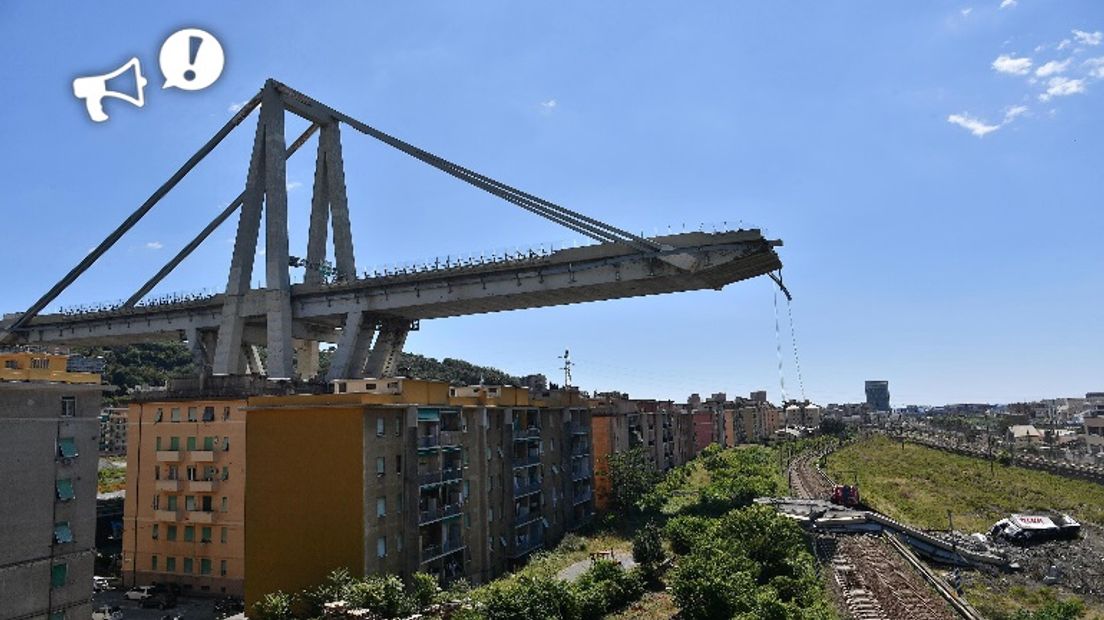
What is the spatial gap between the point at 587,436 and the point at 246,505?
27642mm

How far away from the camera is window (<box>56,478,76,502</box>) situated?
24.5 m

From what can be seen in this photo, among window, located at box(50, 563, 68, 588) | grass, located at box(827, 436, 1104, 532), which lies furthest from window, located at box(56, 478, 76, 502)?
grass, located at box(827, 436, 1104, 532)

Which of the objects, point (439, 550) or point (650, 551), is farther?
point (650, 551)

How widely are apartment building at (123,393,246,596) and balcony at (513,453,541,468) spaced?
46.6 feet

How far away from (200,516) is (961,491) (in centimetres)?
5507

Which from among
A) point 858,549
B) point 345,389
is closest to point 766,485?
point 858,549

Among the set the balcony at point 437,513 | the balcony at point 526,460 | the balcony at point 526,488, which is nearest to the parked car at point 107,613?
the balcony at point 437,513

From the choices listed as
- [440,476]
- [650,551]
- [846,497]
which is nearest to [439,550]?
[440,476]

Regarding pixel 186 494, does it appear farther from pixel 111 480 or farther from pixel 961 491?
pixel 961 491

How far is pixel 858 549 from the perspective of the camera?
130ft

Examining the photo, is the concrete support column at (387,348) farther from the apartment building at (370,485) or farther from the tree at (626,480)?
the apartment building at (370,485)

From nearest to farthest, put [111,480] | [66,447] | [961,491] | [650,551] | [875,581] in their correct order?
[66,447] < [875,581] < [650,551] < [961,491] < [111,480]

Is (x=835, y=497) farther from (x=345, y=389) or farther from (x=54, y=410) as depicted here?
Answer: (x=54, y=410)

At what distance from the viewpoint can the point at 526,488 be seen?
43344mm
